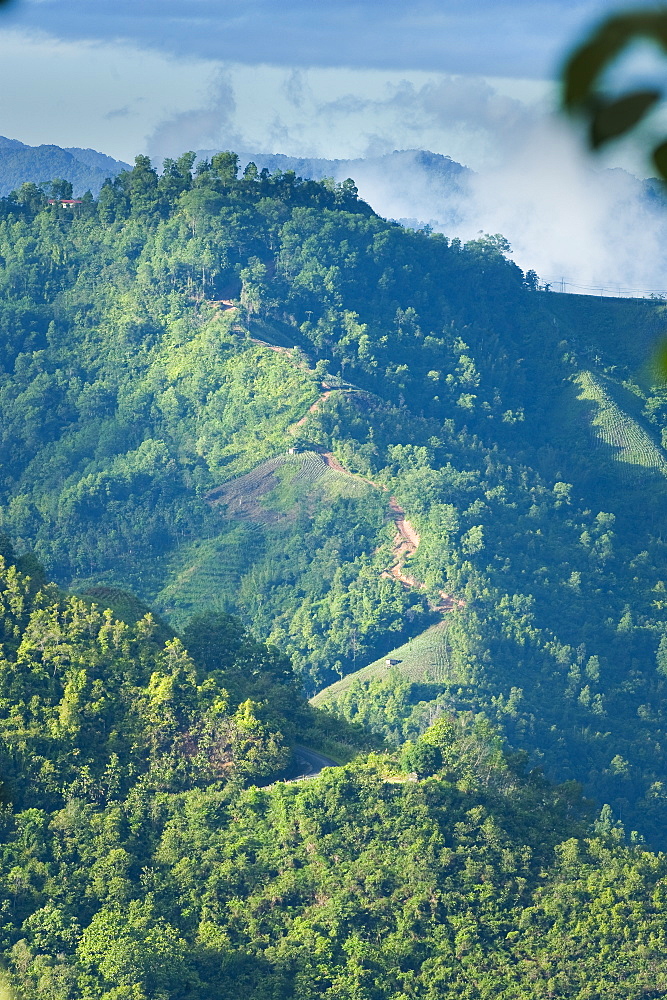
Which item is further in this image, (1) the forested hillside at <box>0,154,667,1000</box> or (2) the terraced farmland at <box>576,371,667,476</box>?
(2) the terraced farmland at <box>576,371,667,476</box>

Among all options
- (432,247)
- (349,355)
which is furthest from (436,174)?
(349,355)

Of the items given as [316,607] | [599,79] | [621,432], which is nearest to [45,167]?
[621,432]

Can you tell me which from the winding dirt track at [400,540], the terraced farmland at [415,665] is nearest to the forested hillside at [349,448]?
the winding dirt track at [400,540]

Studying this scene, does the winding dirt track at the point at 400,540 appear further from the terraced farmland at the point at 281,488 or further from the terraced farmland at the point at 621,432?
the terraced farmland at the point at 621,432

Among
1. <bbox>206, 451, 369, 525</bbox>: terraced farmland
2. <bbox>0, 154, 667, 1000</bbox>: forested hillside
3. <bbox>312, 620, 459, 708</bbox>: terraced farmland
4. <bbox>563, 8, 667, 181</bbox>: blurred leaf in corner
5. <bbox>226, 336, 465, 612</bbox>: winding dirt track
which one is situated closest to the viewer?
<bbox>563, 8, 667, 181</bbox>: blurred leaf in corner

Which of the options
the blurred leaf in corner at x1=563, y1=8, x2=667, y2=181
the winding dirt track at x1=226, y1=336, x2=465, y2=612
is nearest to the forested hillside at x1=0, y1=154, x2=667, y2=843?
the winding dirt track at x1=226, y1=336, x2=465, y2=612

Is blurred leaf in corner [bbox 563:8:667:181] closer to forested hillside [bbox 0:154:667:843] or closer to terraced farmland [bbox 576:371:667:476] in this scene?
forested hillside [bbox 0:154:667:843]

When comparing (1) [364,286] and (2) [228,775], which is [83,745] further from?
(1) [364,286]
